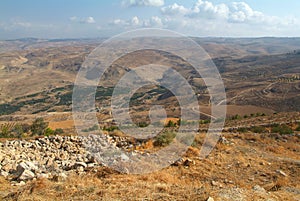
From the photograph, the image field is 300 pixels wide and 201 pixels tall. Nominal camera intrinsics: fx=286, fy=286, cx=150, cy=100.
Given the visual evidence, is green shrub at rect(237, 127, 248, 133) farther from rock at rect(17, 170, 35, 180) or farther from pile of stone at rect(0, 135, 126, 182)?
rock at rect(17, 170, 35, 180)

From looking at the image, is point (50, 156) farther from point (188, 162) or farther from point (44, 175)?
point (188, 162)

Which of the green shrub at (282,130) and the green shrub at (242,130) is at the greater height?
the green shrub at (282,130)

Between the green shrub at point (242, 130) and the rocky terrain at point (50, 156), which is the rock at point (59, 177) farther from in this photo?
the green shrub at point (242, 130)

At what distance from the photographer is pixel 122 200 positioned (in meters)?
7.24

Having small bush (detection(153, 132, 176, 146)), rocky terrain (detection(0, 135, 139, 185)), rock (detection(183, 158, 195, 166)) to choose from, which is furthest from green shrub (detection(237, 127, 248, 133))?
rock (detection(183, 158, 195, 166))

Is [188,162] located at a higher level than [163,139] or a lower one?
higher

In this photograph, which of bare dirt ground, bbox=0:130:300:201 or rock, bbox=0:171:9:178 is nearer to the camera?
bare dirt ground, bbox=0:130:300:201

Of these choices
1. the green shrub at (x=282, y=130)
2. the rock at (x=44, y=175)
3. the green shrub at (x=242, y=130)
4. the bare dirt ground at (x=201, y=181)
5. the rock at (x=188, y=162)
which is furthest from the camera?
the green shrub at (x=242, y=130)

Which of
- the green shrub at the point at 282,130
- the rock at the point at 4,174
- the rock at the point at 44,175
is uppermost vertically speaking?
the rock at the point at 44,175

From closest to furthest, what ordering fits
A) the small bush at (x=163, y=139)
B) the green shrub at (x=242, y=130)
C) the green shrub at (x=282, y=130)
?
1. the small bush at (x=163, y=139)
2. the green shrub at (x=282, y=130)
3. the green shrub at (x=242, y=130)

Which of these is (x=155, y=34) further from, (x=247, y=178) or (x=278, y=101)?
(x=278, y=101)

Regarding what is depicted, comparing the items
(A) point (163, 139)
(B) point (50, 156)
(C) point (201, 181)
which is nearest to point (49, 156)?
(B) point (50, 156)

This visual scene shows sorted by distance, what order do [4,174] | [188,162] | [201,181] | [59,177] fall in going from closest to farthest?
[59,177] < [4,174] < [201,181] < [188,162]

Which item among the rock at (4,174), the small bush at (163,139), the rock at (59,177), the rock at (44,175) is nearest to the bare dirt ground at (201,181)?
the rock at (59,177)
